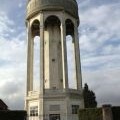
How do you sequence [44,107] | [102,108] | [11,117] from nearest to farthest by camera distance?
[102,108] → [11,117] → [44,107]

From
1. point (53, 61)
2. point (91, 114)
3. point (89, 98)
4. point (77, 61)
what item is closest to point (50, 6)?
point (53, 61)

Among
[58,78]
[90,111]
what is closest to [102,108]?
[90,111]

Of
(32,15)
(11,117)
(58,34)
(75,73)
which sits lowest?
(11,117)

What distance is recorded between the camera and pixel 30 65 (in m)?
46.4

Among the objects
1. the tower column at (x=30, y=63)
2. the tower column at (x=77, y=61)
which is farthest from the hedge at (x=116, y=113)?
the tower column at (x=30, y=63)

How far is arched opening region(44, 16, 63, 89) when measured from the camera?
152 ft

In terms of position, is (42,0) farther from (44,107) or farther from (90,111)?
(90,111)

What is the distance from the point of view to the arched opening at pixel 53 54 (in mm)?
46219

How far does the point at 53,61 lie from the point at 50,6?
9.17 meters

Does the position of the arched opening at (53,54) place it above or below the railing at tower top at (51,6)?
below

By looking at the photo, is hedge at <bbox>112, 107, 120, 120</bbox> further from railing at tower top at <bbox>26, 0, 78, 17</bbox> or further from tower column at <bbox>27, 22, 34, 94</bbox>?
railing at tower top at <bbox>26, 0, 78, 17</bbox>

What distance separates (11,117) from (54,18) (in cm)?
1985

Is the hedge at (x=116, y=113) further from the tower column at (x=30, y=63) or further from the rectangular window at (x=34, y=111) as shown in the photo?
the tower column at (x=30, y=63)

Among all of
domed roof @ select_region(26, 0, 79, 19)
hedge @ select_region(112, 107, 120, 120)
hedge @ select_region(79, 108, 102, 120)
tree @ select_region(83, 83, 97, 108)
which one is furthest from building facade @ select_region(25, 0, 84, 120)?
tree @ select_region(83, 83, 97, 108)
